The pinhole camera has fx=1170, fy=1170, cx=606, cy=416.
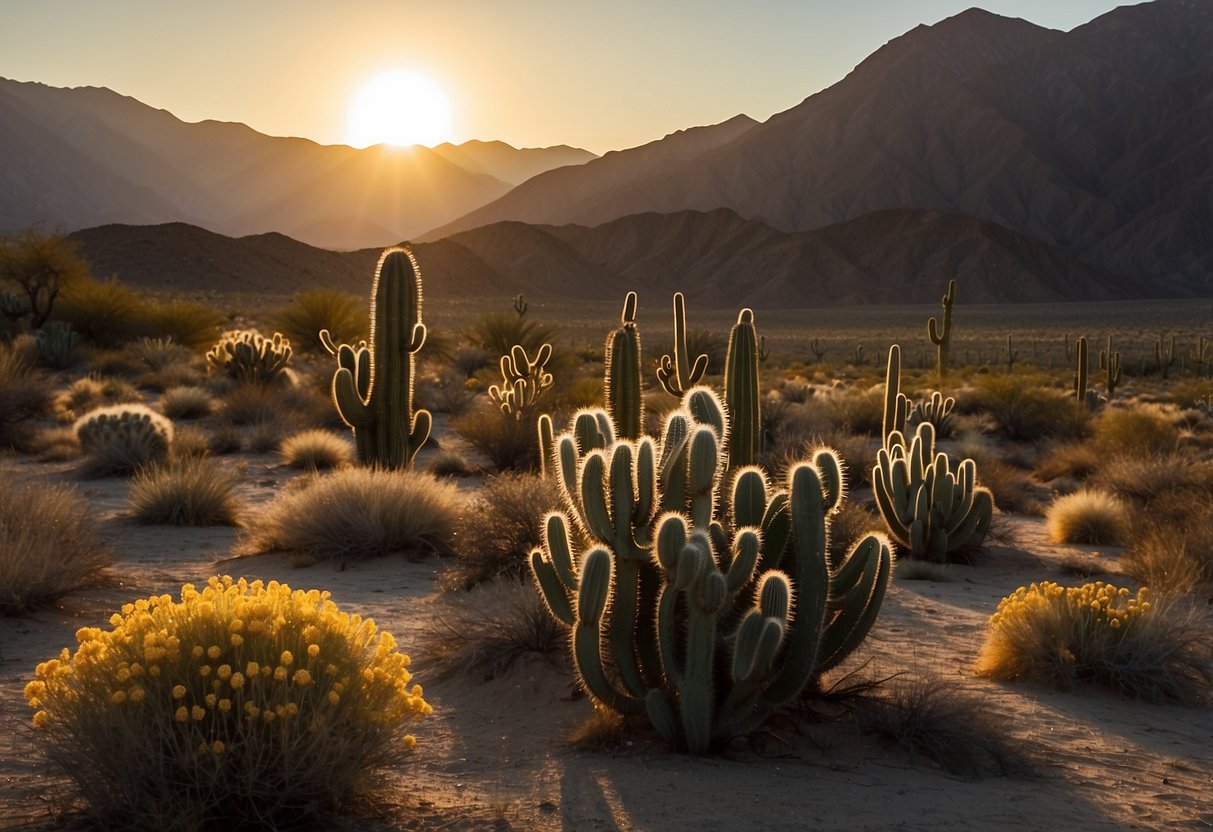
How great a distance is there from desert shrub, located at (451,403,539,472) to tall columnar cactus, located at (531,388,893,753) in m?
10.4

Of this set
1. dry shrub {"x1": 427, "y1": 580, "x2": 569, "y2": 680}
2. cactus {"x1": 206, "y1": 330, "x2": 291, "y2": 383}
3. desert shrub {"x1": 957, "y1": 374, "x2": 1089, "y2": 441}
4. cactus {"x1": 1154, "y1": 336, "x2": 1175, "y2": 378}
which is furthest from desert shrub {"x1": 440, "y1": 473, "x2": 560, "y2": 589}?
cactus {"x1": 1154, "y1": 336, "x2": 1175, "y2": 378}

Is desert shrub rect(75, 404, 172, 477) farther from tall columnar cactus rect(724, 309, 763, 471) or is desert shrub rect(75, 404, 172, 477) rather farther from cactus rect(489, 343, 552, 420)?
tall columnar cactus rect(724, 309, 763, 471)

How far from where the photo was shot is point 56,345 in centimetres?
2831

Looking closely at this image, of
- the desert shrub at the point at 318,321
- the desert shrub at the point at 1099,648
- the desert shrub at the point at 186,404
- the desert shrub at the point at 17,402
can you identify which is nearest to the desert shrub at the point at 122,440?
the desert shrub at the point at 17,402

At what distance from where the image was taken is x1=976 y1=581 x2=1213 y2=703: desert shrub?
301 inches

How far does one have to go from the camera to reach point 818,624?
229 inches

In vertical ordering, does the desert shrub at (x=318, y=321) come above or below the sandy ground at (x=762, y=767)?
above

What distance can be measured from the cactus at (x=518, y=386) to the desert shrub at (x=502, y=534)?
6744mm

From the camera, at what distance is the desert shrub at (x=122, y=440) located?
51.5 ft

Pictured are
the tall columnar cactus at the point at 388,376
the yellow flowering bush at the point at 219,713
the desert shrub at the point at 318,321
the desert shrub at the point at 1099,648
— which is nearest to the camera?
the yellow flowering bush at the point at 219,713

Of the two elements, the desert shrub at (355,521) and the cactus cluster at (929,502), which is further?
the cactus cluster at (929,502)

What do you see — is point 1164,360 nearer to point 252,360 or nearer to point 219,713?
point 252,360

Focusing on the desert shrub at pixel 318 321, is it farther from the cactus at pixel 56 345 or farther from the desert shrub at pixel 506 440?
the desert shrub at pixel 506 440

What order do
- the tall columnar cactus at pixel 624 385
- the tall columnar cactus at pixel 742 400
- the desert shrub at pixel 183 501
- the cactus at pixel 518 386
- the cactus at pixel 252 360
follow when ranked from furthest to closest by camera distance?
the cactus at pixel 252 360 < the cactus at pixel 518 386 < the desert shrub at pixel 183 501 < the tall columnar cactus at pixel 624 385 < the tall columnar cactus at pixel 742 400
